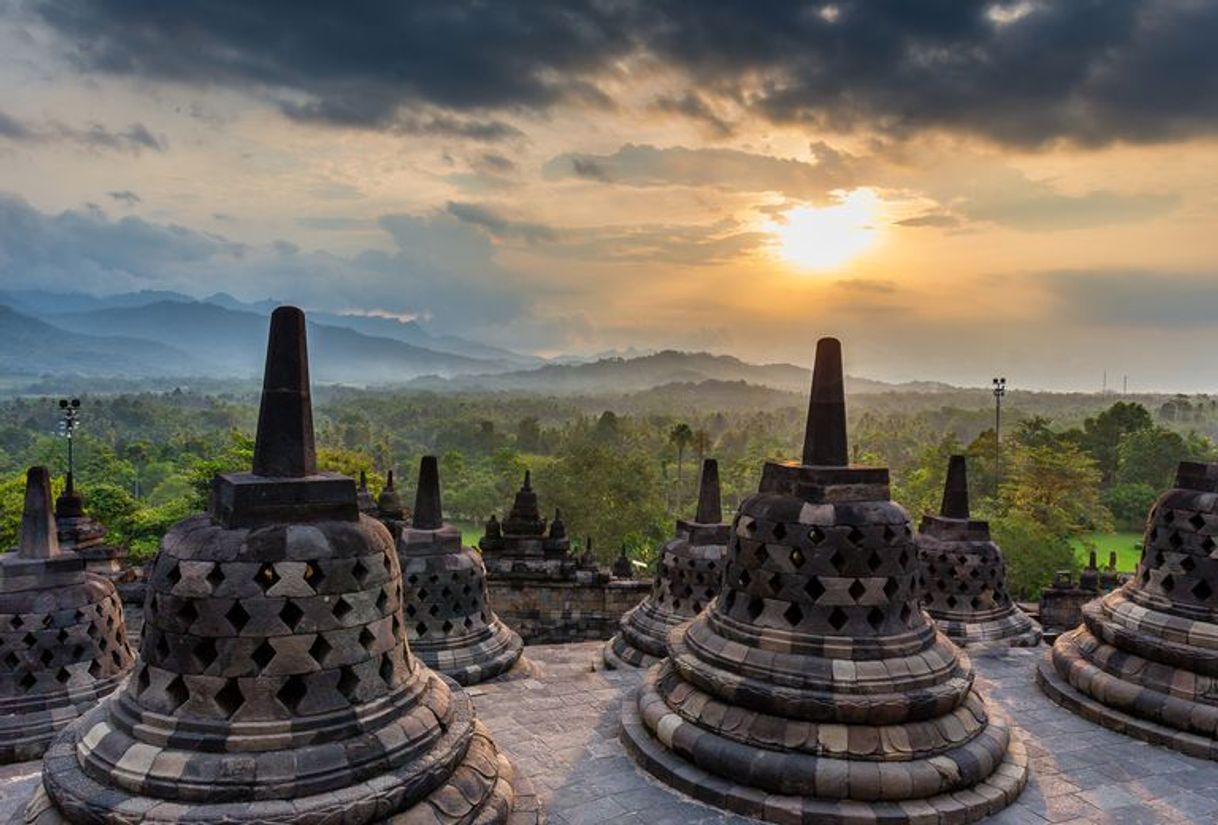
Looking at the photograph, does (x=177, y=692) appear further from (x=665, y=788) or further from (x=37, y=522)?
(x=37, y=522)

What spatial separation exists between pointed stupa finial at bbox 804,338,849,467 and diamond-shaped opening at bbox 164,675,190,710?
5289 millimetres

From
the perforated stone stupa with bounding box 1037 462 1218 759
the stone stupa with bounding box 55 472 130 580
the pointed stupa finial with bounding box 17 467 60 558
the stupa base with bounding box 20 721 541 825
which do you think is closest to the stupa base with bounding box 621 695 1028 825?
the stupa base with bounding box 20 721 541 825

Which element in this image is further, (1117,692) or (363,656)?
(1117,692)

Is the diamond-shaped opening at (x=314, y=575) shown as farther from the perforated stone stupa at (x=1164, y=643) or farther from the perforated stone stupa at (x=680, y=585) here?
the perforated stone stupa at (x=1164, y=643)

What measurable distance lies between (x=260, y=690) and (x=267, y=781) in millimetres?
529

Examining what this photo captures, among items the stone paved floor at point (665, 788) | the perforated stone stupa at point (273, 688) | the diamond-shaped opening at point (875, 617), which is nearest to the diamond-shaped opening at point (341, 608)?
the perforated stone stupa at point (273, 688)

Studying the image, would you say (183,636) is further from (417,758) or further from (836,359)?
(836,359)

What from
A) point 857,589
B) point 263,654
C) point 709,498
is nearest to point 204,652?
point 263,654

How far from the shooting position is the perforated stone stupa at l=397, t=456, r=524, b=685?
32.3ft

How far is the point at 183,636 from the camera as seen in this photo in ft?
15.7

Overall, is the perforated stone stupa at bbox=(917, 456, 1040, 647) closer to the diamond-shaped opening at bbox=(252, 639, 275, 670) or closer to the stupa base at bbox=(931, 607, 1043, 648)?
the stupa base at bbox=(931, 607, 1043, 648)

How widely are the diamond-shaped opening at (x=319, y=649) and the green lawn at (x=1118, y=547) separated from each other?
1785 inches

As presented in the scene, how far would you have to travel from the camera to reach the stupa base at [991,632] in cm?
1126

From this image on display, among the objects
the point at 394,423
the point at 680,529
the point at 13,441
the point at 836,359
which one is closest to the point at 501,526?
the point at 680,529
